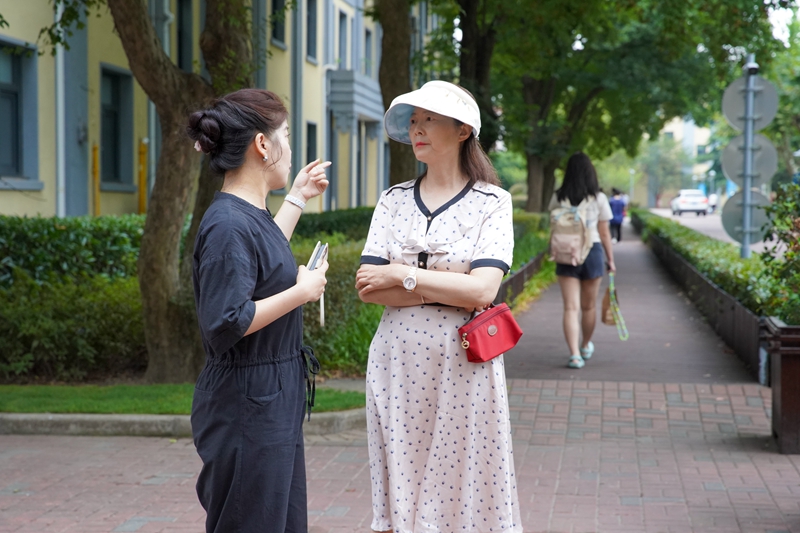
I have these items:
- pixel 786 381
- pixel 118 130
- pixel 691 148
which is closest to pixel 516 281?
pixel 118 130

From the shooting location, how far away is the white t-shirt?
9.32m

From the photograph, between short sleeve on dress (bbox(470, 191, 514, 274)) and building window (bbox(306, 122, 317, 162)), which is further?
building window (bbox(306, 122, 317, 162))

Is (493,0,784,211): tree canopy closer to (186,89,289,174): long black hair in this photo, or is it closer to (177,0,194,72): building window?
(177,0,194,72): building window

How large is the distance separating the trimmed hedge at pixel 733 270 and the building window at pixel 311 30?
36.7 ft

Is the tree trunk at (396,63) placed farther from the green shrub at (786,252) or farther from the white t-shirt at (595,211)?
the green shrub at (786,252)

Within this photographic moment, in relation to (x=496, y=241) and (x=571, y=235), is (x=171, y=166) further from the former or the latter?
(x=496, y=241)

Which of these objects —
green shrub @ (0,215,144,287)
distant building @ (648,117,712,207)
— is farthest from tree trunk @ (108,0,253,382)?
distant building @ (648,117,712,207)

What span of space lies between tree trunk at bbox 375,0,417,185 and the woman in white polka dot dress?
993 cm

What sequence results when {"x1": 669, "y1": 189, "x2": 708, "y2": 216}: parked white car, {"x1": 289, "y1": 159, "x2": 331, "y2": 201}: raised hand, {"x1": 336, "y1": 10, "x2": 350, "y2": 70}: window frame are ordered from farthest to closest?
{"x1": 669, "y1": 189, "x2": 708, "y2": 216}: parked white car → {"x1": 336, "y1": 10, "x2": 350, "y2": 70}: window frame → {"x1": 289, "y1": 159, "x2": 331, "y2": 201}: raised hand

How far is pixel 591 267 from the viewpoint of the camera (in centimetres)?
934

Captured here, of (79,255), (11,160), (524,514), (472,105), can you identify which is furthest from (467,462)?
(11,160)

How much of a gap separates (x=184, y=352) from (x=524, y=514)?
14.3 ft

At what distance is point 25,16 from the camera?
13531mm

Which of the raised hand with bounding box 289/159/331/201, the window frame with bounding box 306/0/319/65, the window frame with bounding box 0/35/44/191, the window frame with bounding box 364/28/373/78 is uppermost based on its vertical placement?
the window frame with bounding box 364/28/373/78
